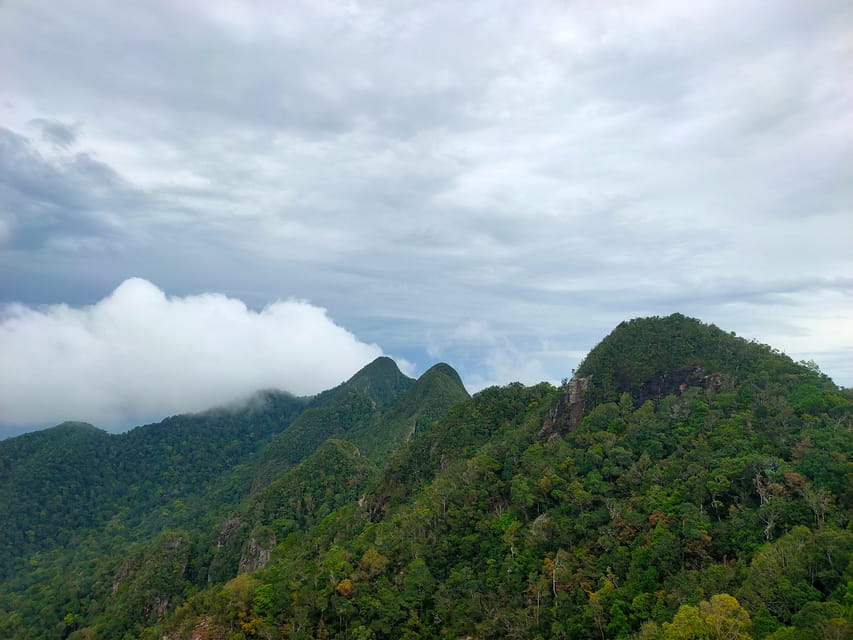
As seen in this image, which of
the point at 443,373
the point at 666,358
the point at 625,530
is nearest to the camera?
the point at 625,530

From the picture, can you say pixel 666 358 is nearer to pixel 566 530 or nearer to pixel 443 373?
pixel 566 530

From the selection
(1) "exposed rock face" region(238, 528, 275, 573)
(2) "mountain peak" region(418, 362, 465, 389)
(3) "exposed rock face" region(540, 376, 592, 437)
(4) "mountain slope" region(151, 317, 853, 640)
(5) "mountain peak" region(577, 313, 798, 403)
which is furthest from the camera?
(2) "mountain peak" region(418, 362, 465, 389)

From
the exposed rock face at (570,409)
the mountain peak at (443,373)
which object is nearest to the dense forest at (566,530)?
the exposed rock face at (570,409)

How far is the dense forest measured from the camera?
41.1 m

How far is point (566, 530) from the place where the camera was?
56688 millimetres

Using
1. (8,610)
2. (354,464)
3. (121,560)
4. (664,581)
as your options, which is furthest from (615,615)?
(8,610)

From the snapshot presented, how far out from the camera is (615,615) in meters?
43.6

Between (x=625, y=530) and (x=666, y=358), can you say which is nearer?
(x=625, y=530)

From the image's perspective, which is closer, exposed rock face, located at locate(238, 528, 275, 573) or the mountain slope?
the mountain slope

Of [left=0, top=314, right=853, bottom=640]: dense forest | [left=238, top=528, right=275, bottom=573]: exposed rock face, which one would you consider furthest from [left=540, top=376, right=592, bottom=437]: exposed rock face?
[left=238, top=528, right=275, bottom=573]: exposed rock face

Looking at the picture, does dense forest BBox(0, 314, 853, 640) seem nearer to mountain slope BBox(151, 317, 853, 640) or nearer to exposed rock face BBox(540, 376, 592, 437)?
mountain slope BBox(151, 317, 853, 640)

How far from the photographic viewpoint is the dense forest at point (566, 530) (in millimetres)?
41125

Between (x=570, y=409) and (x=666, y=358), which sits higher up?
(x=666, y=358)

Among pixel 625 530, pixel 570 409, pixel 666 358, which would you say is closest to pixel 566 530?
pixel 625 530
